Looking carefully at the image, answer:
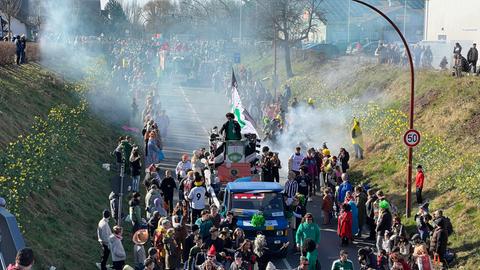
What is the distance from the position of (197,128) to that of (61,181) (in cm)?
2158

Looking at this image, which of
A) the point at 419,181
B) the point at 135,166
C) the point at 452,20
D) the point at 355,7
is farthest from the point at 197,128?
the point at 355,7

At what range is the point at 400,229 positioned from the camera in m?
20.2

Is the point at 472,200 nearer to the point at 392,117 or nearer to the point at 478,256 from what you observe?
the point at 478,256

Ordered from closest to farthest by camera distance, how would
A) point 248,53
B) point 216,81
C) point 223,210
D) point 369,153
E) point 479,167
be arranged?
point 223,210
point 479,167
point 369,153
point 216,81
point 248,53

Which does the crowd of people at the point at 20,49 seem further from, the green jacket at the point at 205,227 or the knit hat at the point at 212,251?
the knit hat at the point at 212,251

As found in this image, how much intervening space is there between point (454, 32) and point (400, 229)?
116 ft

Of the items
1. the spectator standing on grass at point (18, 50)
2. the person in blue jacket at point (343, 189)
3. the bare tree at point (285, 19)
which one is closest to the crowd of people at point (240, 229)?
the person in blue jacket at point (343, 189)

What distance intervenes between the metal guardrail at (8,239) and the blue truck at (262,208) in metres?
8.13

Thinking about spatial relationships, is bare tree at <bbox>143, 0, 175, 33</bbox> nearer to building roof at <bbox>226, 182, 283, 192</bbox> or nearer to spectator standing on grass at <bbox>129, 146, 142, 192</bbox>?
spectator standing on grass at <bbox>129, 146, 142, 192</bbox>

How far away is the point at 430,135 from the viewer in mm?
30719

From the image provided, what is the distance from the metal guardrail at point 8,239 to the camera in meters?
13.4

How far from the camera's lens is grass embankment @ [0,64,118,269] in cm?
1823

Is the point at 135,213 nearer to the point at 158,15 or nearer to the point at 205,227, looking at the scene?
the point at 205,227

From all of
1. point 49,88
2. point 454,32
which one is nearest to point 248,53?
point 454,32
